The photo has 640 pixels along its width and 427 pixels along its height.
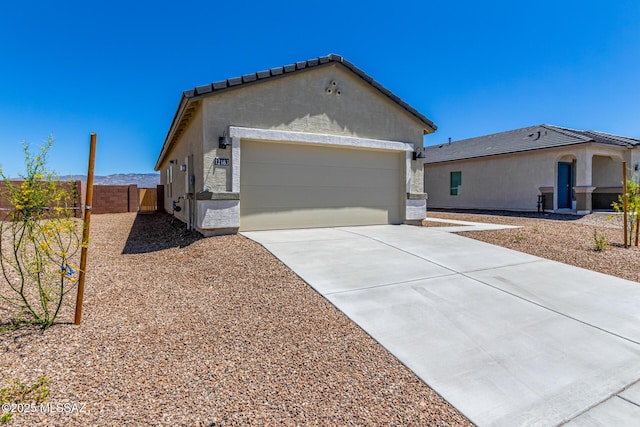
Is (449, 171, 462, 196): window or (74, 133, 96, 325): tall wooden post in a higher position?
(449, 171, 462, 196): window

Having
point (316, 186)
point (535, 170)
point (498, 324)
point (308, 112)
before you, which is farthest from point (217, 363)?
point (535, 170)

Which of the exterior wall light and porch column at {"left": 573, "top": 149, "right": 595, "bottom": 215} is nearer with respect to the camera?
the exterior wall light

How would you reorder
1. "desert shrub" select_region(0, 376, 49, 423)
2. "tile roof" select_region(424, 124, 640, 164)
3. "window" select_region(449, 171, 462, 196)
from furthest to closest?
"window" select_region(449, 171, 462, 196), "tile roof" select_region(424, 124, 640, 164), "desert shrub" select_region(0, 376, 49, 423)

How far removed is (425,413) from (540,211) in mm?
18063

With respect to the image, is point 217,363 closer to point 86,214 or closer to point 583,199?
point 86,214

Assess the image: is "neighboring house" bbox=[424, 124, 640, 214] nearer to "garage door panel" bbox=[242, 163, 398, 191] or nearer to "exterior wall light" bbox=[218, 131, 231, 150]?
"garage door panel" bbox=[242, 163, 398, 191]

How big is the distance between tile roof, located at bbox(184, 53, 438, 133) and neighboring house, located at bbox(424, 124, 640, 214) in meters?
9.44

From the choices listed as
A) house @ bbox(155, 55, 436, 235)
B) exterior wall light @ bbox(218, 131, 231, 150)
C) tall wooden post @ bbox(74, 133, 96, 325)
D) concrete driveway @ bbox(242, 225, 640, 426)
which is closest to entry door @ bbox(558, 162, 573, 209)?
house @ bbox(155, 55, 436, 235)

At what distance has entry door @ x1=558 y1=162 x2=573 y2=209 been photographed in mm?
17312

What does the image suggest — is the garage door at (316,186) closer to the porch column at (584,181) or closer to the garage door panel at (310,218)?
the garage door panel at (310,218)

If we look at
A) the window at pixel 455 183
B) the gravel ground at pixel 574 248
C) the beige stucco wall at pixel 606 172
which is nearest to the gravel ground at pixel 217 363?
the gravel ground at pixel 574 248

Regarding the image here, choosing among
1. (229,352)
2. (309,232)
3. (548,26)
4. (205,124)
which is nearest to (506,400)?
(229,352)

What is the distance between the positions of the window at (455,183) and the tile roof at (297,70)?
11491 mm

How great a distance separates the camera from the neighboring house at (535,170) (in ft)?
50.8
